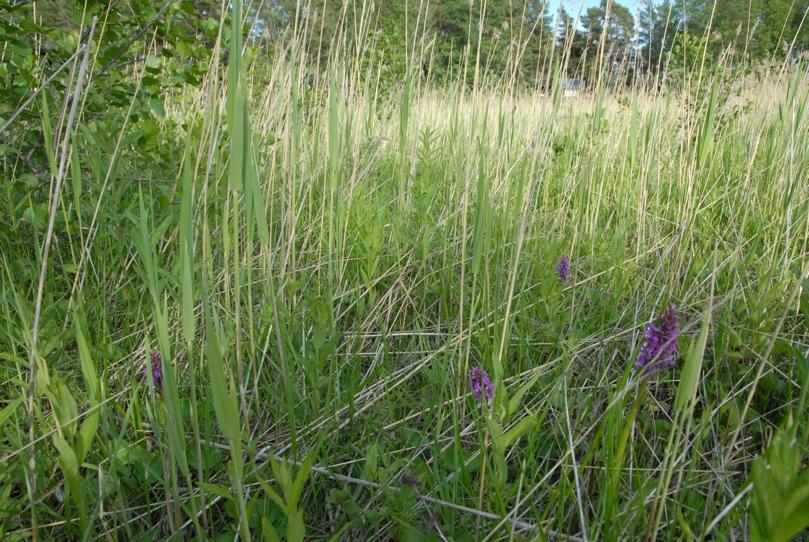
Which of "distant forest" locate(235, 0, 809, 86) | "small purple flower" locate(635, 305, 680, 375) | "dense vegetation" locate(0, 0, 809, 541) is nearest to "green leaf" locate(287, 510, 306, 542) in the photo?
"dense vegetation" locate(0, 0, 809, 541)

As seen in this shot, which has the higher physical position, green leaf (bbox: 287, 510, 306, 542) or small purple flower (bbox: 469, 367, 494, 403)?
small purple flower (bbox: 469, 367, 494, 403)

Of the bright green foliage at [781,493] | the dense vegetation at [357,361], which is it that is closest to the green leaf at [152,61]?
the dense vegetation at [357,361]

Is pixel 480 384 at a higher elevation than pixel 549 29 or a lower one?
lower

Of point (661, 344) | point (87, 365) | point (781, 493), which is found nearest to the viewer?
point (781, 493)

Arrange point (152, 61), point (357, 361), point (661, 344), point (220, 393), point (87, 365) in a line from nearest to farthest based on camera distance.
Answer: point (220, 393)
point (661, 344)
point (87, 365)
point (357, 361)
point (152, 61)

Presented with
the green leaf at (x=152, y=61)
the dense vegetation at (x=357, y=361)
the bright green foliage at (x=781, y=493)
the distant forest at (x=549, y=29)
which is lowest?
the dense vegetation at (x=357, y=361)

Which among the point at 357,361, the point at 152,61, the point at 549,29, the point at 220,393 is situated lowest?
the point at 357,361

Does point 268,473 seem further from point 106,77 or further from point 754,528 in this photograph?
point 106,77

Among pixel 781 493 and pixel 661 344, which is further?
pixel 661 344

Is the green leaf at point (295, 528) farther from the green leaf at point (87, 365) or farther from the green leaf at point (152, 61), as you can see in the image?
the green leaf at point (152, 61)

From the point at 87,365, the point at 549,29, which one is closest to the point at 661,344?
the point at 87,365

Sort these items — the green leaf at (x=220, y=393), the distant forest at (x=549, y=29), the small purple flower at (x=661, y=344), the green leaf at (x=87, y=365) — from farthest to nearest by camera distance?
the distant forest at (x=549, y=29) → the green leaf at (x=87, y=365) → the small purple flower at (x=661, y=344) → the green leaf at (x=220, y=393)

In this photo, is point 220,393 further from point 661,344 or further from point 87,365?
point 661,344

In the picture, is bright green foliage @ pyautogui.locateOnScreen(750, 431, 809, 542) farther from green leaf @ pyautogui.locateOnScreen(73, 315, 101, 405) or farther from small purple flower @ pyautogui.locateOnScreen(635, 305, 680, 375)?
green leaf @ pyautogui.locateOnScreen(73, 315, 101, 405)
